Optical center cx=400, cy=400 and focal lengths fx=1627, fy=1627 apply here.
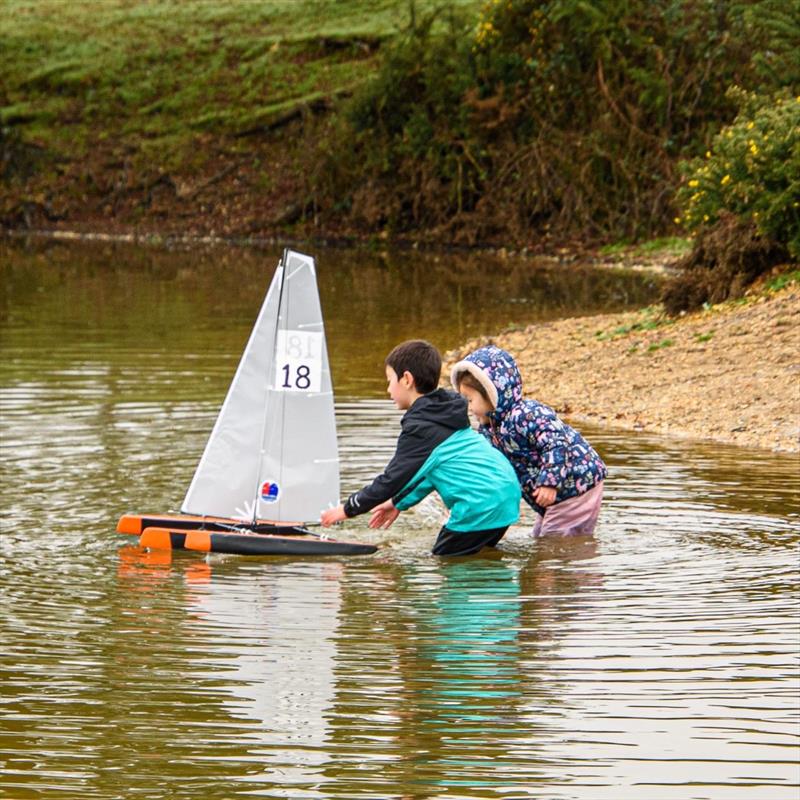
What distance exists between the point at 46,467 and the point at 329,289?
15.2 metres

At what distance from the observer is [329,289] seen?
2612 cm

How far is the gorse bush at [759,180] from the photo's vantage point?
55.9 feet

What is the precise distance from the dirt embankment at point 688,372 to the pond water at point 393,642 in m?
0.87

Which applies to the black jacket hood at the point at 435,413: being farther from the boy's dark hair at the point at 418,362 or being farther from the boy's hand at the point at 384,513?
the boy's hand at the point at 384,513

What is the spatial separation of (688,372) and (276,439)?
20.1 feet

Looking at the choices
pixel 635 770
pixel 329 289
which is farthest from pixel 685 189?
pixel 635 770

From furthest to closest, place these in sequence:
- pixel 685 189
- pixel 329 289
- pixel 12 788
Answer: pixel 329 289, pixel 685 189, pixel 12 788

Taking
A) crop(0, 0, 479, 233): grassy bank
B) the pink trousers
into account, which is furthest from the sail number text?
crop(0, 0, 479, 233): grassy bank

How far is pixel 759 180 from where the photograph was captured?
17.4 m

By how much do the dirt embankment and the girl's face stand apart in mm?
3694

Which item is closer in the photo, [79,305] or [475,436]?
[475,436]

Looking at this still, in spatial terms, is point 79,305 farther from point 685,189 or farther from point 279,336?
point 279,336

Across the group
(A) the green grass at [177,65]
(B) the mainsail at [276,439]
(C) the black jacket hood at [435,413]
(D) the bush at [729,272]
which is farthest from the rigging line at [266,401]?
(A) the green grass at [177,65]

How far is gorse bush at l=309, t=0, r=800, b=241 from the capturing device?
1307 inches
